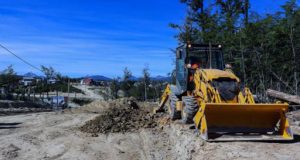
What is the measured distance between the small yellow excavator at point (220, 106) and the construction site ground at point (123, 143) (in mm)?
429

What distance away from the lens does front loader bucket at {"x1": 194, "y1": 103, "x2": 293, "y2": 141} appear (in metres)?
9.83

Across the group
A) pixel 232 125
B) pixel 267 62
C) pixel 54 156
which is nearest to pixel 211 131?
pixel 232 125

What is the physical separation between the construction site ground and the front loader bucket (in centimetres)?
36

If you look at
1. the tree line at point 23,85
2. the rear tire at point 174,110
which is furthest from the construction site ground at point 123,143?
the tree line at point 23,85

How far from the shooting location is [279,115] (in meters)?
10.2

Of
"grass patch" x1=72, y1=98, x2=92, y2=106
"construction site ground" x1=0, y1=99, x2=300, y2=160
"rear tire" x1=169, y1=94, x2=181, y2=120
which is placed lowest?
"construction site ground" x1=0, y1=99, x2=300, y2=160

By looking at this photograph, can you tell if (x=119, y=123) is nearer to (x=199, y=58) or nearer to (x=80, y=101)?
(x=199, y=58)

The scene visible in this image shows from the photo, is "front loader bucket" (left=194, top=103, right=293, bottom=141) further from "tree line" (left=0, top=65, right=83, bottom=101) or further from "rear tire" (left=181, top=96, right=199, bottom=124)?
"tree line" (left=0, top=65, right=83, bottom=101)

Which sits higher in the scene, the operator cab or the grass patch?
the operator cab

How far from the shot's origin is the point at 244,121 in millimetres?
10266

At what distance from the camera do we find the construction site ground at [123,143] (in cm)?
888

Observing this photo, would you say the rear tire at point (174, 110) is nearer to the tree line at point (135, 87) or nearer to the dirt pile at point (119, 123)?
the dirt pile at point (119, 123)

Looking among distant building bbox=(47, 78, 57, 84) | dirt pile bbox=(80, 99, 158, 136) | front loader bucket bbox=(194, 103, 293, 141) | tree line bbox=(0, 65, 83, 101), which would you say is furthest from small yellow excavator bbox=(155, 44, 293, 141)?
distant building bbox=(47, 78, 57, 84)

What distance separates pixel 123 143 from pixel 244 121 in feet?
12.2
